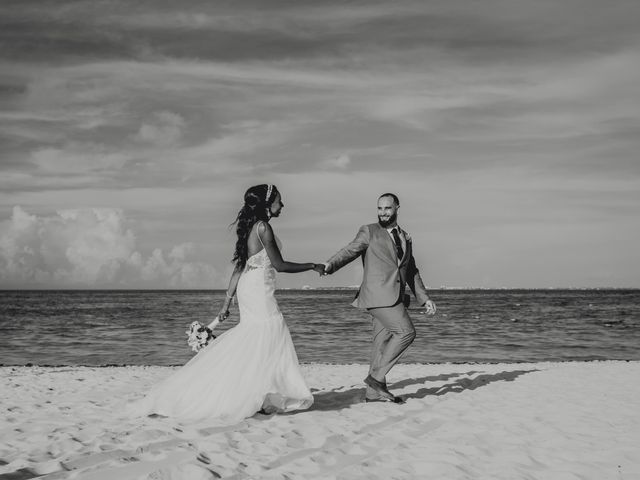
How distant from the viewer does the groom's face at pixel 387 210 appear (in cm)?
742

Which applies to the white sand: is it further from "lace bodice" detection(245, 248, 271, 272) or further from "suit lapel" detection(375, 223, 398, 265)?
"suit lapel" detection(375, 223, 398, 265)

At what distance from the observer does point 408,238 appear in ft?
24.9

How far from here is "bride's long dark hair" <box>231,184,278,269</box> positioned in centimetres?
643

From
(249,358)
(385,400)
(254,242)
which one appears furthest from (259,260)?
(385,400)

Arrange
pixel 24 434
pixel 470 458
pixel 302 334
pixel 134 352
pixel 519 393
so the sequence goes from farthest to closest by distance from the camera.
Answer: pixel 302 334, pixel 134 352, pixel 519 393, pixel 24 434, pixel 470 458

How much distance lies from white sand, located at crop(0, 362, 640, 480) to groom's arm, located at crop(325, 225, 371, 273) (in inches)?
70.7

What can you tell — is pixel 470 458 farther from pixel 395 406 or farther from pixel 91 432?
pixel 91 432

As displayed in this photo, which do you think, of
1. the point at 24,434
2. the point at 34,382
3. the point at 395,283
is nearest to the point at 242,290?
the point at 395,283

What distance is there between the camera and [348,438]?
19.1 ft

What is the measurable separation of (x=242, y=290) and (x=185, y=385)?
1155mm

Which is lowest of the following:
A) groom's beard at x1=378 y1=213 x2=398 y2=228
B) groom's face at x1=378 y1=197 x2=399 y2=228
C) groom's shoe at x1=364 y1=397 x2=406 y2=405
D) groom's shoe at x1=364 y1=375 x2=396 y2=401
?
groom's shoe at x1=364 y1=397 x2=406 y2=405

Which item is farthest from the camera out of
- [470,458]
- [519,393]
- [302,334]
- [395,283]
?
[302,334]

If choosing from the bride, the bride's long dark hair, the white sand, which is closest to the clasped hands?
the bride

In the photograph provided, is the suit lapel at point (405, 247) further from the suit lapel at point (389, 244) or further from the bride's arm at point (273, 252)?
the bride's arm at point (273, 252)
